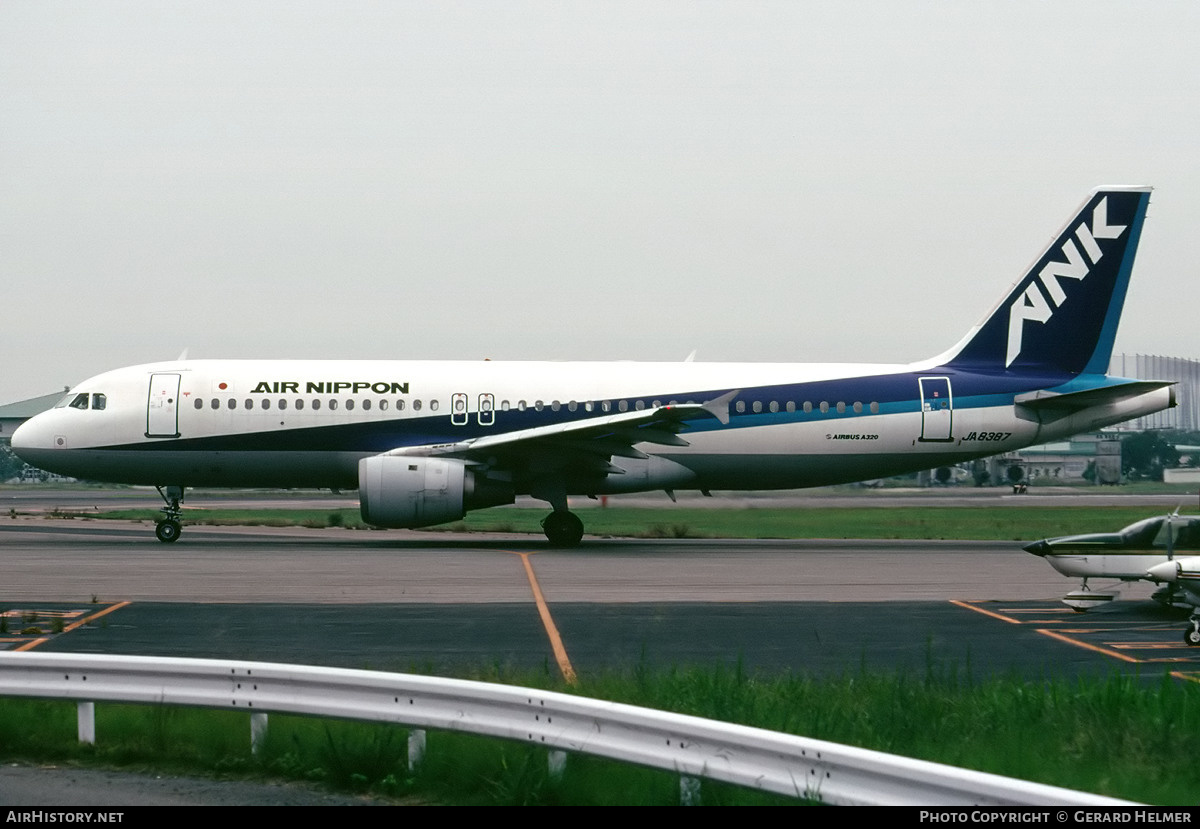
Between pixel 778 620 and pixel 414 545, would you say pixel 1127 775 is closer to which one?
pixel 778 620

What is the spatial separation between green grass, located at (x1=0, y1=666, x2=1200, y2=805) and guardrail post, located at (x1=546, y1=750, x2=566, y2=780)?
0.06 meters

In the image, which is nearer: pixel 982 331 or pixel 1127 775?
pixel 1127 775

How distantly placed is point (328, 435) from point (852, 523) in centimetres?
1335

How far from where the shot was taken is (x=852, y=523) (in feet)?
108

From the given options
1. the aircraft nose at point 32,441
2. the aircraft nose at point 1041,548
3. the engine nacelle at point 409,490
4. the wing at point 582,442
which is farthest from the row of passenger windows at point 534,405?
the aircraft nose at point 1041,548

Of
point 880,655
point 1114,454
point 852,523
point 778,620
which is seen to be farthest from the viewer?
point 1114,454

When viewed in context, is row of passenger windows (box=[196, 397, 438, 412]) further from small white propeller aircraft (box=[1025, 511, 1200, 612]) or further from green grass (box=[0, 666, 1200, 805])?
green grass (box=[0, 666, 1200, 805])

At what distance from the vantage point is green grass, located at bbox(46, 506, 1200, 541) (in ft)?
98.8

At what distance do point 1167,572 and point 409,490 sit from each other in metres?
15.1

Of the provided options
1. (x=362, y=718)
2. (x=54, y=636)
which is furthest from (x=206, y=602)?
(x=362, y=718)

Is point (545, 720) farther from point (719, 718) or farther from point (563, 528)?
point (563, 528)

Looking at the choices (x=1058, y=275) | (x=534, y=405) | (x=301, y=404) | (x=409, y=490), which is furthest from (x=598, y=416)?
(x=1058, y=275)

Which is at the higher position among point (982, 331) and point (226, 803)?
point (982, 331)

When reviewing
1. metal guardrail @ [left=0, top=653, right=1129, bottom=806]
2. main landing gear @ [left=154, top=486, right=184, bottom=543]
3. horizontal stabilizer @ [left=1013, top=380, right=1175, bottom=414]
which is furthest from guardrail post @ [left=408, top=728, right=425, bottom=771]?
horizontal stabilizer @ [left=1013, top=380, right=1175, bottom=414]
